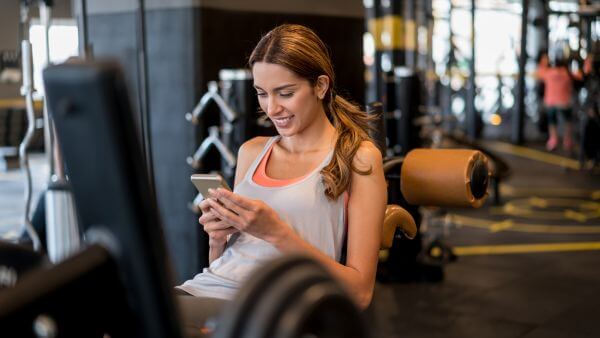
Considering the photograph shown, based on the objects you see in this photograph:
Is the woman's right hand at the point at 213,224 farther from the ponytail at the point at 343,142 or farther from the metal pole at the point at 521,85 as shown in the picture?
the metal pole at the point at 521,85

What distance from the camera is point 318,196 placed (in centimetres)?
174

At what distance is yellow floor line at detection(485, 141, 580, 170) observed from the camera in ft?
31.8

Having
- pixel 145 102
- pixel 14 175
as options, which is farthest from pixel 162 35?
pixel 14 175

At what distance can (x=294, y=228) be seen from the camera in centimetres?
171

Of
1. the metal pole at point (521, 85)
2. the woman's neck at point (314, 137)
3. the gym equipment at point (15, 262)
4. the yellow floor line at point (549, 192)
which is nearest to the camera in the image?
the gym equipment at point (15, 262)

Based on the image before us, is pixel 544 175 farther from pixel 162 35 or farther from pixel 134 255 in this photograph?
pixel 134 255

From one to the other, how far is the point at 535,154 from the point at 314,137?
9611 millimetres

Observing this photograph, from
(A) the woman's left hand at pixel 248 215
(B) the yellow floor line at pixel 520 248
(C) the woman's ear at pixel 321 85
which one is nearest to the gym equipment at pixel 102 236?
(A) the woman's left hand at pixel 248 215

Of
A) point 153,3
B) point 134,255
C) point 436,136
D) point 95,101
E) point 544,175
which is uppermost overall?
point 153,3

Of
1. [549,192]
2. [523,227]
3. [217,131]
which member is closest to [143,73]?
[217,131]

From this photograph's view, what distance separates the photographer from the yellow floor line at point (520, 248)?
16.9 ft

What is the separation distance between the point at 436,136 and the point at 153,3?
2.32m

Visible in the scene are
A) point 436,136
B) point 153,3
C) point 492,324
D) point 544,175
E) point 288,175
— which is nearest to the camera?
point 288,175

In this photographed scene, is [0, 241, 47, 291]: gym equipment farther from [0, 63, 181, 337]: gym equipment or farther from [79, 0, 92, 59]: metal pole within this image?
[79, 0, 92, 59]: metal pole
